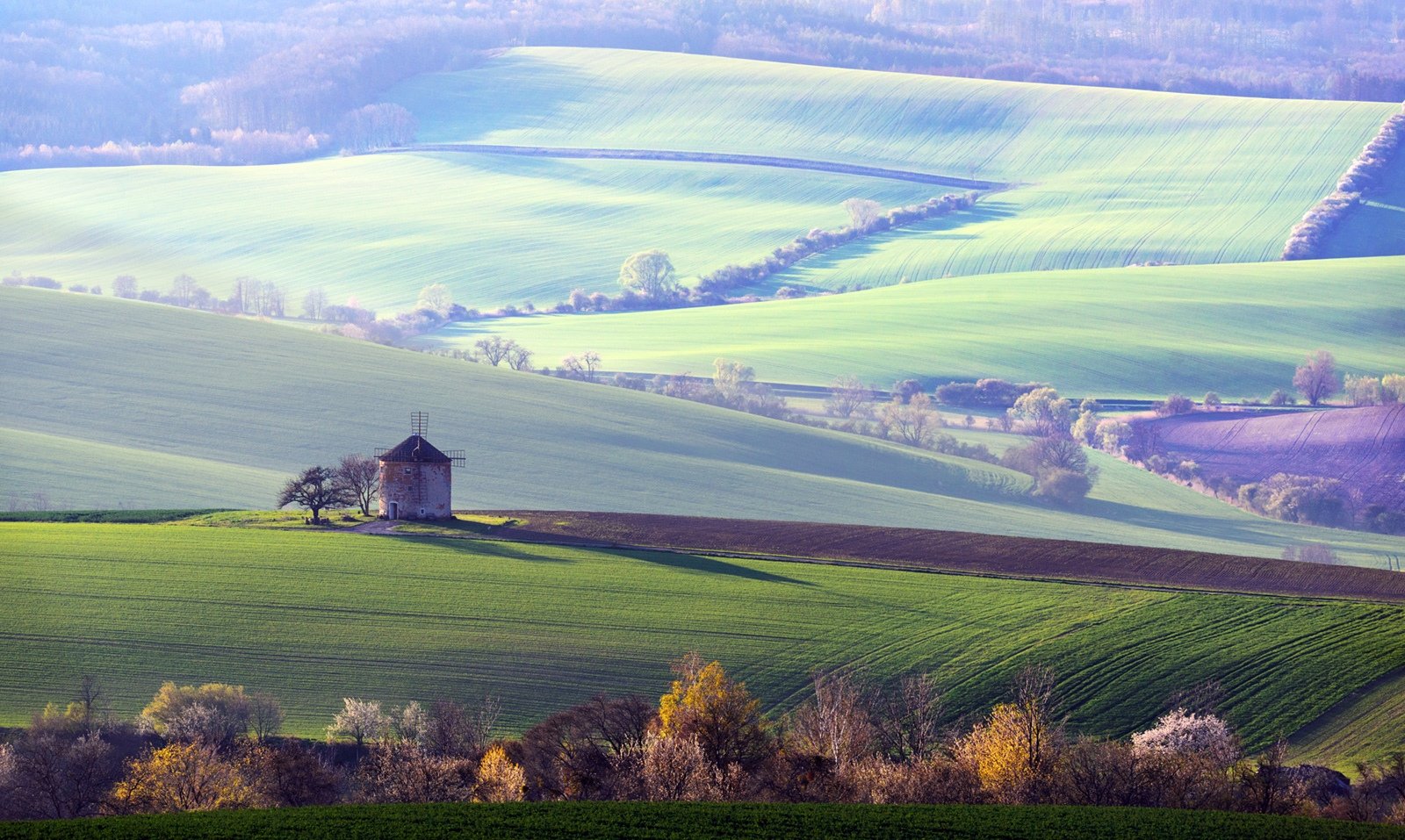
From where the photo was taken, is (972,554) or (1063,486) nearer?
(972,554)

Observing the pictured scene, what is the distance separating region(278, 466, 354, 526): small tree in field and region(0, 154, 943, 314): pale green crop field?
5887 cm

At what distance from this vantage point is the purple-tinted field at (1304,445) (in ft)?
234

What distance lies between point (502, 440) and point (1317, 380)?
142 feet

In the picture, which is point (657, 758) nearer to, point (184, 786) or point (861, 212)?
point (184, 786)

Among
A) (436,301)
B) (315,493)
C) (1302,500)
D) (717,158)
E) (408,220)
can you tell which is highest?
(717,158)

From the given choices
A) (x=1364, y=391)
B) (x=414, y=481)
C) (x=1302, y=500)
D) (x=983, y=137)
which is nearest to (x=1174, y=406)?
(x=1364, y=391)

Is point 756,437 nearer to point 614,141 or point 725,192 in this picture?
point 725,192

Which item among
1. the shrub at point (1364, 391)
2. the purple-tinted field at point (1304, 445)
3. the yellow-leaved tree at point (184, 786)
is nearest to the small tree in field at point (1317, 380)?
the shrub at point (1364, 391)

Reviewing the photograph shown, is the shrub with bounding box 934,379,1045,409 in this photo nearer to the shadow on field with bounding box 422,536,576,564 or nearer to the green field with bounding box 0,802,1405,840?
the shadow on field with bounding box 422,536,576,564

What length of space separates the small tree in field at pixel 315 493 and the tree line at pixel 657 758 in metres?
14.0

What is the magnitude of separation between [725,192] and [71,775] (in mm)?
106924

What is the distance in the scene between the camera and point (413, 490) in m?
47.1

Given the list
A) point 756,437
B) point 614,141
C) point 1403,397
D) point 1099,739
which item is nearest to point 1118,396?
point 1403,397

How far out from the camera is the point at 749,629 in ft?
A: 126
